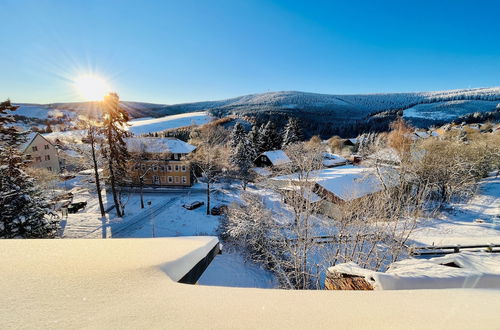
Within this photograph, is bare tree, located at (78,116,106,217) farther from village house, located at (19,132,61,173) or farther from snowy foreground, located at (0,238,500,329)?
village house, located at (19,132,61,173)

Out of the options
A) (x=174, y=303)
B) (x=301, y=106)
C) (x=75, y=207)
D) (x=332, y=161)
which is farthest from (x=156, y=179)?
(x=301, y=106)

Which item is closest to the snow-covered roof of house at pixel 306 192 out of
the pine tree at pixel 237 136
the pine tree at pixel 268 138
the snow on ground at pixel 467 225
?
the snow on ground at pixel 467 225

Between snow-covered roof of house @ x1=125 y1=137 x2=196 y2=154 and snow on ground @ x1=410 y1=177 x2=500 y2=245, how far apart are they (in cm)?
2774

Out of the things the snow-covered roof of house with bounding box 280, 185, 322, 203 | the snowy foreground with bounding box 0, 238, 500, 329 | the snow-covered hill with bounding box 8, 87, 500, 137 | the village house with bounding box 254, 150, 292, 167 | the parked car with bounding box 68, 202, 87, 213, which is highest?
the snow-covered hill with bounding box 8, 87, 500, 137

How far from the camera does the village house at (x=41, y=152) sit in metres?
31.4

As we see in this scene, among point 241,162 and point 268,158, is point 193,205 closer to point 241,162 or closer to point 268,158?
point 241,162

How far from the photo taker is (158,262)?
8.69ft

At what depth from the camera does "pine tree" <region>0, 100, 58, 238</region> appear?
433 inches

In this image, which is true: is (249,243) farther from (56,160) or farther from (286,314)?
(56,160)

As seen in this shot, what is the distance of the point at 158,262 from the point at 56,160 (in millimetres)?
46851

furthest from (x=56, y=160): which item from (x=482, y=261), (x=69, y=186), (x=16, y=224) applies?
(x=482, y=261)

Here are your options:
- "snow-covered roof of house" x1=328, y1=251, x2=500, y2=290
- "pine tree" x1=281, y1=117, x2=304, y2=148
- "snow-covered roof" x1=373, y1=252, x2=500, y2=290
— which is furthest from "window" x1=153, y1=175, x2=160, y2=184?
"snow-covered roof" x1=373, y1=252, x2=500, y2=290

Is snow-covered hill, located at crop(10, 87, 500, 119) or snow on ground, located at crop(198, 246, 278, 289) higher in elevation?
snow-covered hill, located at crop(10, 87, 500, 119)

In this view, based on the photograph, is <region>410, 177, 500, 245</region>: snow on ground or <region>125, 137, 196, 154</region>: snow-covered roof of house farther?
<region>125, 137, 196, 154</region>: snow-covered roof of house
